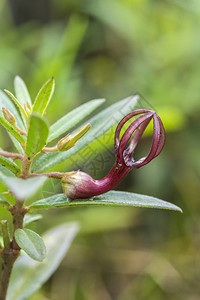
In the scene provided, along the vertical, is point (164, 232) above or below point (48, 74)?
below

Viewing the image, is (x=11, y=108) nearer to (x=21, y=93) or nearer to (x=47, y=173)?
(x=21, y=93)

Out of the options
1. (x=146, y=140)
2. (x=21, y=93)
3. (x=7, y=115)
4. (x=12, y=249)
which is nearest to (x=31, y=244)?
(x=12, y=249)

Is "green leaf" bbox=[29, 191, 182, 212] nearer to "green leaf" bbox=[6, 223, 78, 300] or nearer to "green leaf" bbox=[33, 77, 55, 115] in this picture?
"green leaf" bbox=[33, 77, 55, 115]

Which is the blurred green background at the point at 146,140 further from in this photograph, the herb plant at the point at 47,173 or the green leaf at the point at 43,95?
the green leaf at the point at 43,95

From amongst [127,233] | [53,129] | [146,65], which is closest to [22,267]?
[53,129]

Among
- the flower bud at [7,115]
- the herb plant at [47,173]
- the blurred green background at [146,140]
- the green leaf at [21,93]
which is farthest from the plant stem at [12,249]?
the blurred green background at [146,140]

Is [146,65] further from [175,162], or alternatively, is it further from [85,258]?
[85,258]
